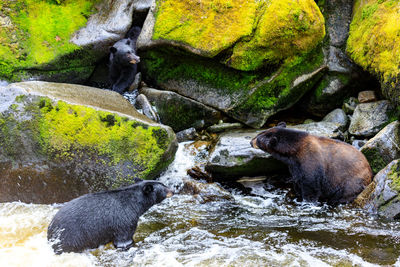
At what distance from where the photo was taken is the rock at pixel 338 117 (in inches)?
357

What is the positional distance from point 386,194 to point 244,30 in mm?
4464

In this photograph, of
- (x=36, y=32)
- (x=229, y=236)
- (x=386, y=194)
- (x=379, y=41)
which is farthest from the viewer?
(x=36, y=32)

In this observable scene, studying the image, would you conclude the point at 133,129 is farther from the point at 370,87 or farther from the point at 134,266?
the point at 370,87

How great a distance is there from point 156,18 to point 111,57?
1.61 metres

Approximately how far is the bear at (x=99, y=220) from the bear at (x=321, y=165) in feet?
9.02

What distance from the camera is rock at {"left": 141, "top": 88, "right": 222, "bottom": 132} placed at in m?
9.19

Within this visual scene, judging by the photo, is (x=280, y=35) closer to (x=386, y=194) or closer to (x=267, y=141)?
(x=267, y=141)

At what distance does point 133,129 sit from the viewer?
291 inches

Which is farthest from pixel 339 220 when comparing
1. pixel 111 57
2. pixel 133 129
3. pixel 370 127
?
pixel 111 57

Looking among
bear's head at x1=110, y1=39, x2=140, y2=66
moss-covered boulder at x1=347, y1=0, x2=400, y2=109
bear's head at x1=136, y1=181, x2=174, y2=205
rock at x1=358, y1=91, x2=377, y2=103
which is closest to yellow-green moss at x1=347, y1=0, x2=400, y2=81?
moss-covered boulder at x1=347, y1=0, x2=400, y2=109

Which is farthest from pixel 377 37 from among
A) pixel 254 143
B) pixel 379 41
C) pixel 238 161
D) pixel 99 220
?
pixel 99 220

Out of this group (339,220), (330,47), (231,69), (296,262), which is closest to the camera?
(296,262)

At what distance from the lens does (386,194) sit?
6.42 meters

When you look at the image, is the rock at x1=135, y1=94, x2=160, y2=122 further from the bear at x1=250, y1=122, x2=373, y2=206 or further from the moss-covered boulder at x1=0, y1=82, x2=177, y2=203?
the bear at x1=250, y1=122, x2=373, y2=206
